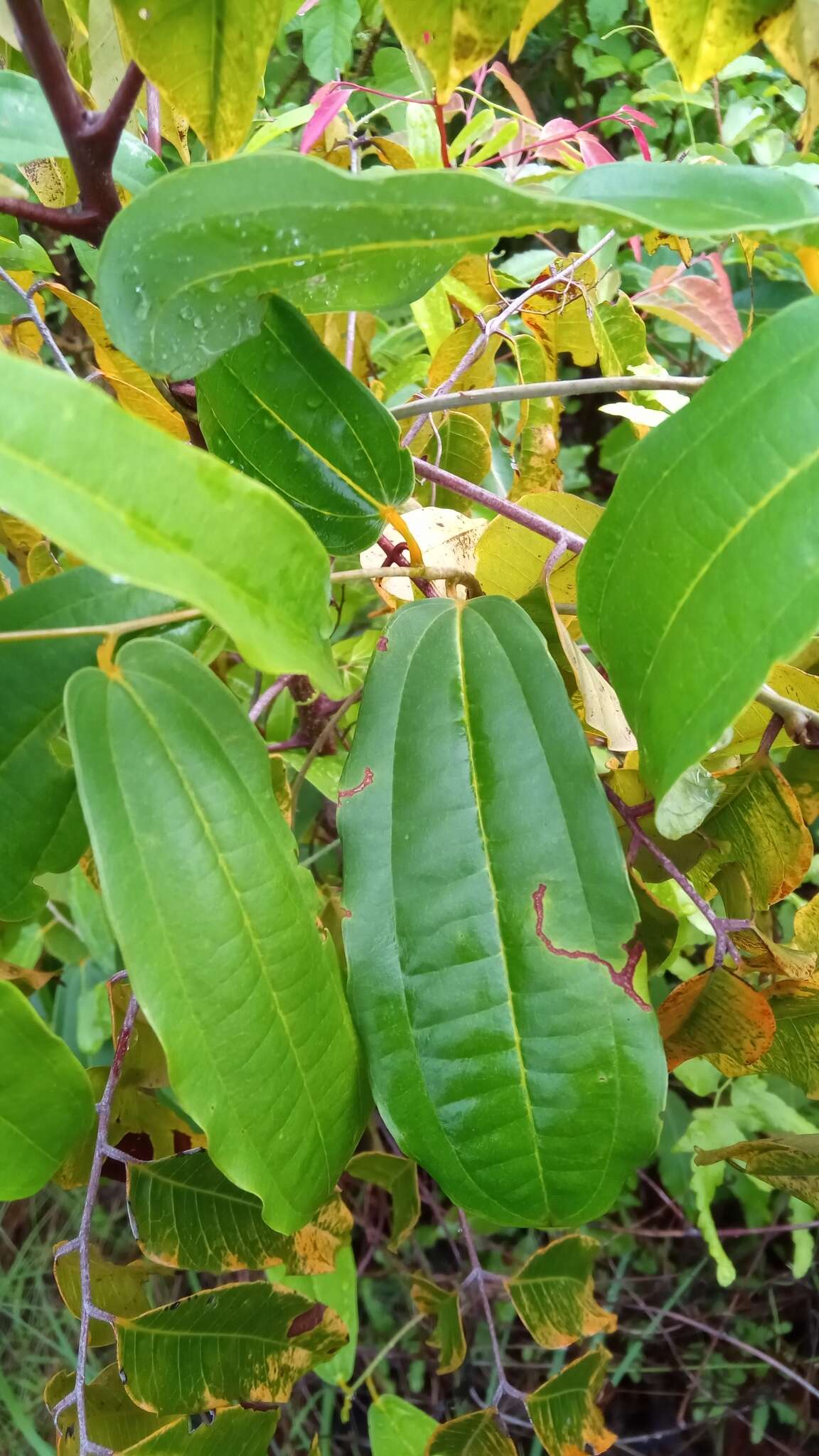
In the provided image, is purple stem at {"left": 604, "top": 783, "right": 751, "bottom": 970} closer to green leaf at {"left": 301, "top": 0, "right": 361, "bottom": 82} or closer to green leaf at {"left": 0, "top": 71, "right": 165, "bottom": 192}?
green leaf at {"left": 0, "top": 71, "right": 165, "bottom": 192}

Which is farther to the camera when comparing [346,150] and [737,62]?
[737,62]

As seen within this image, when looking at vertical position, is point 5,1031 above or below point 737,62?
below

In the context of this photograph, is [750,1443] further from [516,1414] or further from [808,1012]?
[808,1012]

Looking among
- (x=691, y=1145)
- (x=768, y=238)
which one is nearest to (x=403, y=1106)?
(x=768, y=238)

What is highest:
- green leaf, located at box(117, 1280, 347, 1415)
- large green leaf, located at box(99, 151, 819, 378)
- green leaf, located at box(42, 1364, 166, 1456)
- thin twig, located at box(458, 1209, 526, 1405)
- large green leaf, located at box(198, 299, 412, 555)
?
large green leaf, located at box(99, 151, 819, 378)

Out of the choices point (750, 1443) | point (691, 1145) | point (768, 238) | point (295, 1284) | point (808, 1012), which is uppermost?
point (768, 238)

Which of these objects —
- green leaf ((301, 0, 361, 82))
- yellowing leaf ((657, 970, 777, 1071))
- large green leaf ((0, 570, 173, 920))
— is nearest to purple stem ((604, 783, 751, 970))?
yellowing leaf ((657, 970, 777, 1071))
